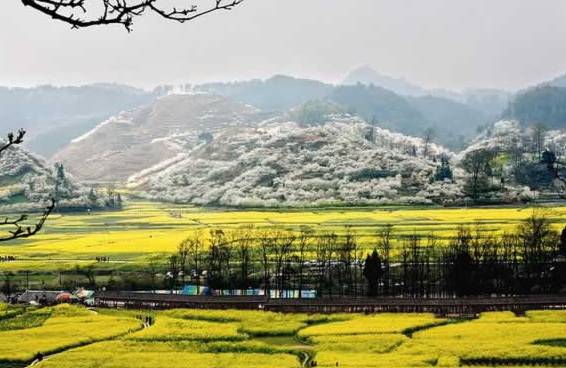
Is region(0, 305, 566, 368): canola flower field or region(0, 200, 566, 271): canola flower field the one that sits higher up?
region(0, 200, 566, 271): canola flower field

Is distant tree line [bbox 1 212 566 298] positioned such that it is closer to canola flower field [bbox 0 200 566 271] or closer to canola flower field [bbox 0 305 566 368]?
canola flower field [bbox 0 200 566 271]

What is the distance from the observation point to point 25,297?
80.7m

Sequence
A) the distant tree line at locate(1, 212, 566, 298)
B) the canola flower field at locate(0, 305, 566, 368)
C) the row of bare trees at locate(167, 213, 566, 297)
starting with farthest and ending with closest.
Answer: the distant tree line at locate(1, 212, 566, 298) → the row of bare trees at locate(167, 213, 566, 297) → the canola flower field at locate(0, 305, 566, 368)

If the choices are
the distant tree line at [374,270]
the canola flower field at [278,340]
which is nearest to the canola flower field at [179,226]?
the distant tree line at [374,270]

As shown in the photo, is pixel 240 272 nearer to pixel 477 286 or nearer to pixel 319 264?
pixel 319 264

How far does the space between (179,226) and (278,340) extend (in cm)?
9187

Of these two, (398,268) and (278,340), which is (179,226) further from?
(278,340)

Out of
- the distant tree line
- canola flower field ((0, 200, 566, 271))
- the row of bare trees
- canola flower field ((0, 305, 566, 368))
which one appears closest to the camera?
canola flower field ((0, 305, 566, 368))

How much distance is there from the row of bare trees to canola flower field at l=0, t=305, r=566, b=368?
42.1ft

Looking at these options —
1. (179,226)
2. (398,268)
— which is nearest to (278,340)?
(398,268)

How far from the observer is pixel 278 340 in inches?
2180

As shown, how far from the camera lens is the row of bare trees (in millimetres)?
73688

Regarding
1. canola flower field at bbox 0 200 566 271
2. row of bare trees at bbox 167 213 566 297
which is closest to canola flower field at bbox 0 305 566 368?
row of bare trees at bbox 167 213 566 297

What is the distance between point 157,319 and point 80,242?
64883mm
